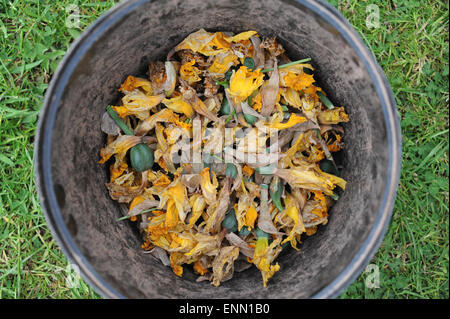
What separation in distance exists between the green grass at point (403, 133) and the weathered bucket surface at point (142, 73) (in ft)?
1.49

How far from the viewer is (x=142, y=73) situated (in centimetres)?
168

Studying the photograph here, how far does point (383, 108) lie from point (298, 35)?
44cm

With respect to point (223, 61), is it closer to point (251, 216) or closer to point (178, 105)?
point (178, 105)

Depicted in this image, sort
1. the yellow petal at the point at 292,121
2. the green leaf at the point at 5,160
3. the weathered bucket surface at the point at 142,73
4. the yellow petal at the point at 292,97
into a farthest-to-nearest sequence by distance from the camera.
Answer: the green leaf at the point at 5,160 < the yellow petal at the point at 292,97 < the yellow petal at the point at 292,121 < the weathered bucket surface at the point at 142,73

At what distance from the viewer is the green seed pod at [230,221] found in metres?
1.58

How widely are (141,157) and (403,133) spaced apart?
119 centimetres

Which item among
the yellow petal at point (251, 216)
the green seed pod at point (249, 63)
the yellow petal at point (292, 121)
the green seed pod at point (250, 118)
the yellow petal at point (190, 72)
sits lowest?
the yellow petal at point (251, 216)

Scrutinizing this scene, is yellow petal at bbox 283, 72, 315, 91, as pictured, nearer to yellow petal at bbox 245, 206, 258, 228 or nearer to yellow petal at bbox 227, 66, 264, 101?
yellow petal at bbox 227, 66, 264, 101

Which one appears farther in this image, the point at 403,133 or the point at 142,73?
the point at 403,133

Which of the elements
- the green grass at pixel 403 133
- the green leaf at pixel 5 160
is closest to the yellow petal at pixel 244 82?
the green grass at pixel 403 133

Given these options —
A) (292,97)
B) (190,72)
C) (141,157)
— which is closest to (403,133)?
(292,97)

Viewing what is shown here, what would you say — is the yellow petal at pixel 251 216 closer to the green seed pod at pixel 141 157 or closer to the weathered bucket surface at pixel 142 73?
the weathered bucket surface at pixel 142 73

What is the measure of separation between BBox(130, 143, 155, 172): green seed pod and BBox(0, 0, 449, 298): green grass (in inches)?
23.3
